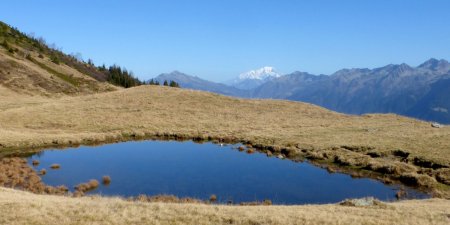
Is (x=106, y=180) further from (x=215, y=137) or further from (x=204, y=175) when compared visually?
(x=215, y=137)

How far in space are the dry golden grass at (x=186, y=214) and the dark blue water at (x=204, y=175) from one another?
10333 mm

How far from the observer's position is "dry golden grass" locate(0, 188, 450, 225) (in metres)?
19.8

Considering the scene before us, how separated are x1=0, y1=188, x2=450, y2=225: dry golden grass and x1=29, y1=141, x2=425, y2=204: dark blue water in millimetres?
10333

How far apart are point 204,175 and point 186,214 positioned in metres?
21.6

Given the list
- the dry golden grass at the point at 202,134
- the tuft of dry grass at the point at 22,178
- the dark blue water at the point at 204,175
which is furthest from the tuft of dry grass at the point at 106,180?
the dry golden grass at the point at 202,134

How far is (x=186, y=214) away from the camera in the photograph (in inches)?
830

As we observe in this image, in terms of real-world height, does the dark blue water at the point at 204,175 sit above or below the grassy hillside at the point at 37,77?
below

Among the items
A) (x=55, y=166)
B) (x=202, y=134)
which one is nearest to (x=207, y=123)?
(x=202, y=134)

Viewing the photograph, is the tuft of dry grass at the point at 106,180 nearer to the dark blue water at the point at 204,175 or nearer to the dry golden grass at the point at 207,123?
the dark blue water at the point at 204,175

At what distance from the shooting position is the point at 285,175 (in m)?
42.3

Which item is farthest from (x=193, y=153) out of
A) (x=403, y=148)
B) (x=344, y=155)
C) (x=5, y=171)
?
(x=403, y=148)

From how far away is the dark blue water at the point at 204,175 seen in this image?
116 feet

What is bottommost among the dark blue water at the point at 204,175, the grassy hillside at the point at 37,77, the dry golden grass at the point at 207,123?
the dark blue water at the point at 204,175

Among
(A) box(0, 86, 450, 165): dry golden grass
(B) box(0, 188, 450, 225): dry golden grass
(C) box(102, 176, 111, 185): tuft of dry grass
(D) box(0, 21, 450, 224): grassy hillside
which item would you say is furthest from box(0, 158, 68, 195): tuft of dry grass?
(A) box(0, 86, 450, 165): dry golden grass
